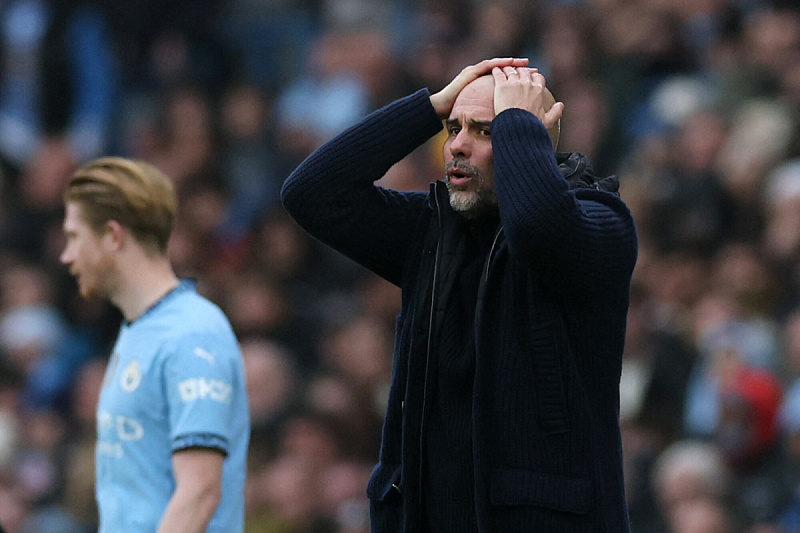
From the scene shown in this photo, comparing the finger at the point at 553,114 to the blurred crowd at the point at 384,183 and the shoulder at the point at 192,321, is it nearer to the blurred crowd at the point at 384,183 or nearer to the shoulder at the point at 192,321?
the shoulder at the point at 192,321

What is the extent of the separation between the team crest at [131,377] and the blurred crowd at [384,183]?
2923 millimetres

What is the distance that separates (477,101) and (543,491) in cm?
88

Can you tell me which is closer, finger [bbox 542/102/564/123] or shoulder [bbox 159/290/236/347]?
finger [bbox 542/102/564/123]

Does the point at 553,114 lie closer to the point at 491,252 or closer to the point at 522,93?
the point at 522,93

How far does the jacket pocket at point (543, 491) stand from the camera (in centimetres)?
290

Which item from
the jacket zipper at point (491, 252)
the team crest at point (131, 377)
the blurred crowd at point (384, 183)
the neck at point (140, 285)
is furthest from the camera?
the blurred crowd at point (384, 183)

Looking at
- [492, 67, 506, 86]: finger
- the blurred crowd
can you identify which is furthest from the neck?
A: the blurred crowd

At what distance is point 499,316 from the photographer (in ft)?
9.93

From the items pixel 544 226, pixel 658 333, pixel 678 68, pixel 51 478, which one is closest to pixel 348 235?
pixel 544 226

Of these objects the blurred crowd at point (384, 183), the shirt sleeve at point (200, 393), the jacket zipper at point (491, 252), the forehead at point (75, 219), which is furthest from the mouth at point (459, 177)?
the blurred crowd at point (384, 183)

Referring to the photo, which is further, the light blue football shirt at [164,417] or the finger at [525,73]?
the light blue football shirt at [164,417]

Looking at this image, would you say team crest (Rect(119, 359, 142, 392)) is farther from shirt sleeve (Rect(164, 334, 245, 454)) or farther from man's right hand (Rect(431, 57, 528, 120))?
→ man's right hand (Rect(431, 57, 528, 120))

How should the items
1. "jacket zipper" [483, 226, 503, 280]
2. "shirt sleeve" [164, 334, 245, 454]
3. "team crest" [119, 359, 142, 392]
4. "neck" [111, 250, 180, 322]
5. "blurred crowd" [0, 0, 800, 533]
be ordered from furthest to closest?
"blurred crowd" [0, 0, 800, 533] < "neck" [111, 250, 180, 322] < "team crest" [119, 359, 142, 392] < "shirt sleeve" [164, 334, 245, 454] < "jacket zipper" [483, 226, 503, 280]

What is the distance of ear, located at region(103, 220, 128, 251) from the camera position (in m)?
4.05
